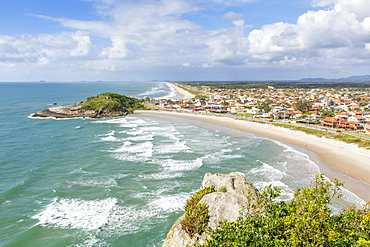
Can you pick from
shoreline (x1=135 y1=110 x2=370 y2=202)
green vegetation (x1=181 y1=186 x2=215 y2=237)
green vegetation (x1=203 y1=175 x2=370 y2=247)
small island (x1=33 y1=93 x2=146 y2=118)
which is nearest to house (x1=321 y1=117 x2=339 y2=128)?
shoreline (x1=135 y1=110 x2=370 y2=202)

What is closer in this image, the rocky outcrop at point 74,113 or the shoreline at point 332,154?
the shoreline at point 332,154

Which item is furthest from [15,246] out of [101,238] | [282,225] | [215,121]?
[215,121]

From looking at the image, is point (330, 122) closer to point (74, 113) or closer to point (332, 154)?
point (332, 154)

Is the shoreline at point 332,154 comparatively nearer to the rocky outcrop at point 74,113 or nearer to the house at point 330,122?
the house at point 330,122

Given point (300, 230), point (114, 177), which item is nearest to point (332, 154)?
point (114, 177)

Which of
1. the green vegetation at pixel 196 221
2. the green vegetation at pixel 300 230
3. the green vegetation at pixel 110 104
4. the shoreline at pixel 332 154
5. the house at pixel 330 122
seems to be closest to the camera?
the green vegetation at pixel 300 230

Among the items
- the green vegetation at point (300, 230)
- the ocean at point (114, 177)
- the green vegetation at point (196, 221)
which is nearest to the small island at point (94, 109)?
the ocean at point (114, 177)

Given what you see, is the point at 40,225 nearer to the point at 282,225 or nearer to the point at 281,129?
the point at 282,225

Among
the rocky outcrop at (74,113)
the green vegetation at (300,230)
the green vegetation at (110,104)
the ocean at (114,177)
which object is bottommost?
the ocean at (114,177)
